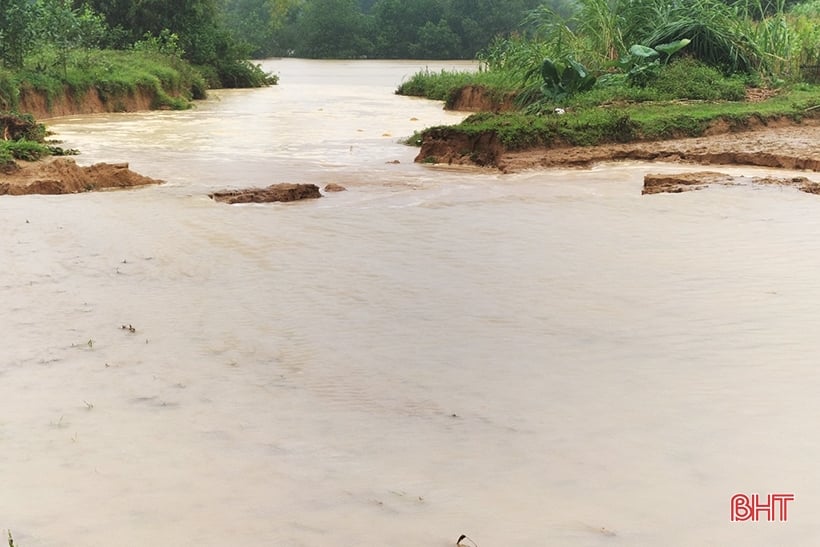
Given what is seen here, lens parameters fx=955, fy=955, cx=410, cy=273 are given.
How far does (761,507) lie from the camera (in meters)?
3.16

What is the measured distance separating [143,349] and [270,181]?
612 cm

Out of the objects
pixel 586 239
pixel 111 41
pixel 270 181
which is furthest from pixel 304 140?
pixel 111 41

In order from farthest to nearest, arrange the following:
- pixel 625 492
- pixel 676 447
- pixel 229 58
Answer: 1. pixel 229 58
2. pixel 676 447
3. pixel 625 492

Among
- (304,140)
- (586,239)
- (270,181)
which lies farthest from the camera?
(304,140)

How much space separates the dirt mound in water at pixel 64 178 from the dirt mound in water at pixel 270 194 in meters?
1.23

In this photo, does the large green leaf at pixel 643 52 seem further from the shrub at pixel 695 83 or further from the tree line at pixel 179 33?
the tree line at pixel 179 33

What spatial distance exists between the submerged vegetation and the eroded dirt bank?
20 centimetres

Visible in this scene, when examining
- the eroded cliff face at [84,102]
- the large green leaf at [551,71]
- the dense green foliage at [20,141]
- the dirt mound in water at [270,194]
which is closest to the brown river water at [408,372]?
the dirt mound in water at [270,194]

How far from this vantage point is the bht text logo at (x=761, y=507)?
311 centimetres

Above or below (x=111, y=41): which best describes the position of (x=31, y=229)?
below

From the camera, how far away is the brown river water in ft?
10.4

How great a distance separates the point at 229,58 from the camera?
35.2 metres

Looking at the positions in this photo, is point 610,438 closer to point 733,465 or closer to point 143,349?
point 733,465

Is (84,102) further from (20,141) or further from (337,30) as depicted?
(337,30)
